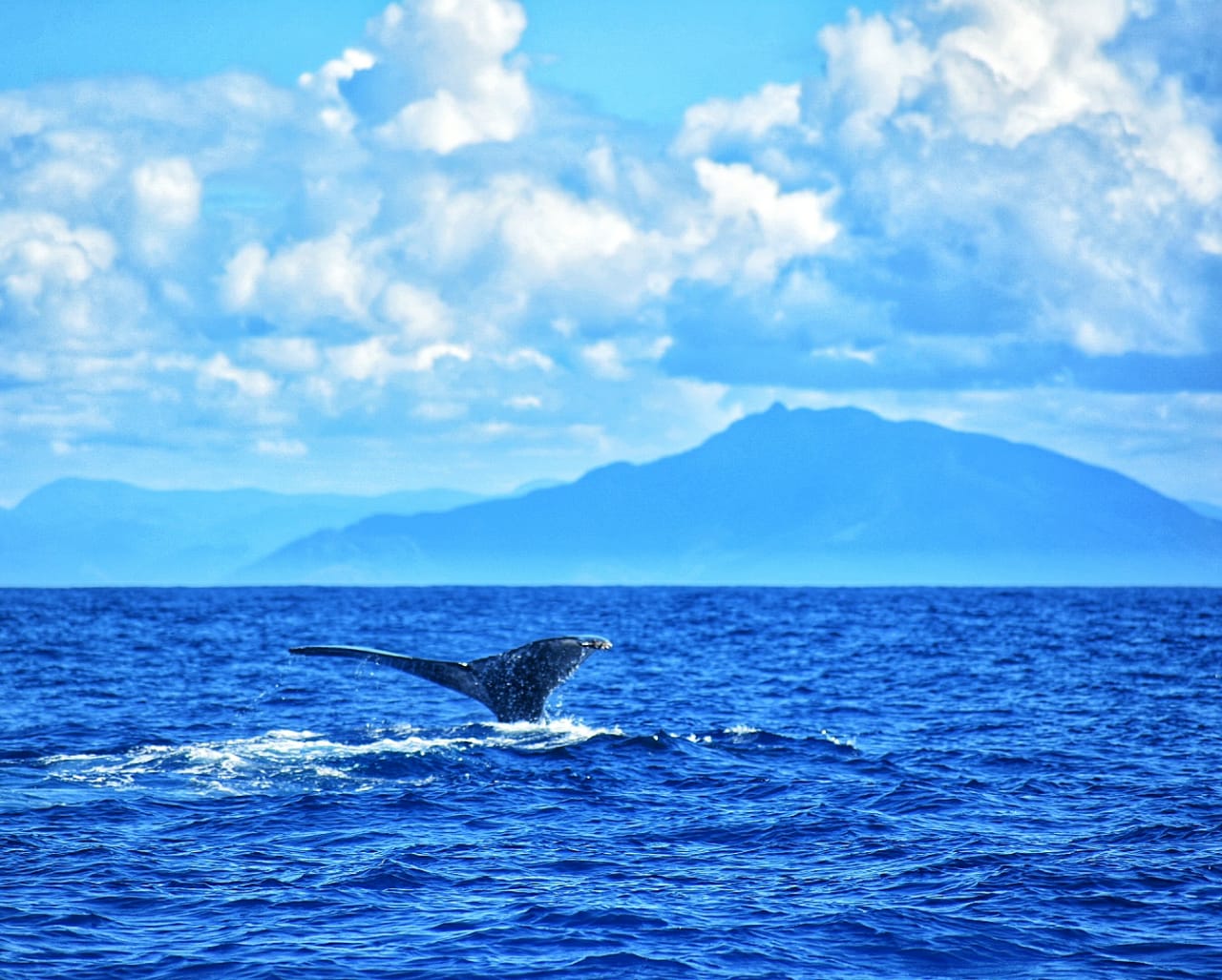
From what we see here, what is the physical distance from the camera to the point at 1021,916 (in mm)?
13766

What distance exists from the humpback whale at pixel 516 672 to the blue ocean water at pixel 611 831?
0.56m

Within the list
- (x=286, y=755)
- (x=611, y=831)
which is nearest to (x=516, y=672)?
(x=286, y=755)

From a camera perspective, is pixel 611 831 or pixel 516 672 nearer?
pixel 611 831

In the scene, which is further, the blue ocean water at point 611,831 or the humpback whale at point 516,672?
the humpback whale at point 516,672

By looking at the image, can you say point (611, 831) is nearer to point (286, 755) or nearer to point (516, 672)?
point (516, 672)

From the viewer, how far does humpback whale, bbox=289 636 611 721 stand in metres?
22.3

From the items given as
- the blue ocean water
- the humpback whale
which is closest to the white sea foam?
the blue ocean water

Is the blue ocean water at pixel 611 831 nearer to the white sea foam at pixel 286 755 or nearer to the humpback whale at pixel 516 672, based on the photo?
the white sea foam at pixel 286 755

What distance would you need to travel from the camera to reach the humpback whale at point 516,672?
880 inches

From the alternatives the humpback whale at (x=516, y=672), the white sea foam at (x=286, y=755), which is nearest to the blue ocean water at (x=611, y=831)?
the white sea foam at (x=286, y=755)

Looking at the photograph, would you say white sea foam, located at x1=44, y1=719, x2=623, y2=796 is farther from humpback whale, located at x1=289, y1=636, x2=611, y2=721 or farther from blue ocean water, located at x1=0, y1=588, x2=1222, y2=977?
humpback whale, located at x1=289, y1=636, x2=611, y2=721

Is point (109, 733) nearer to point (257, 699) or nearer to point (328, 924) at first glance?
point (257, 699)

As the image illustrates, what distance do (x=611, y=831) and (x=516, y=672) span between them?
6.51 meters

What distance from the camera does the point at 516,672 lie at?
23.6 metres
